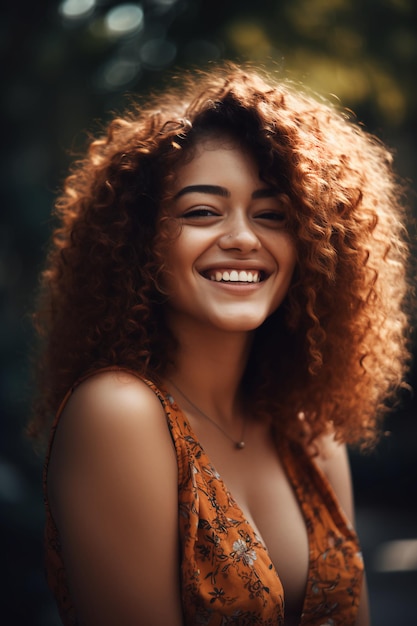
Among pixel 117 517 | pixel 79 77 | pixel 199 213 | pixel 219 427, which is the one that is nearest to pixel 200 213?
pixel 199 213

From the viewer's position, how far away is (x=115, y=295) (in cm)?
176

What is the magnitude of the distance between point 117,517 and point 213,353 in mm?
541

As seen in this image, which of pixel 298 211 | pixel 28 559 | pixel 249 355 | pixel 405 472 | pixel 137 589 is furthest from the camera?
pixel 405 472

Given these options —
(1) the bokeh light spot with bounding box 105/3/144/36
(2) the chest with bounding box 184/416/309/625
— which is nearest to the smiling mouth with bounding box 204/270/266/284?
(2) the chest with bounding box 184/416/309/625

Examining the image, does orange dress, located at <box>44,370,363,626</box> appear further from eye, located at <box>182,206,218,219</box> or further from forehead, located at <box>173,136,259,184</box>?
forehead, located at <box>173,136,259,184</box>

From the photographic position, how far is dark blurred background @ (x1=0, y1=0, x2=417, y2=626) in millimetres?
2281

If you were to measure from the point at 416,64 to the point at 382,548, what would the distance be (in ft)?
7.31

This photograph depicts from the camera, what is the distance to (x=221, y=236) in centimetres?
165

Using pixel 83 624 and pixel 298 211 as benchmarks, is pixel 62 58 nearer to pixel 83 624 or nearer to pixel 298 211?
pixel 298 211

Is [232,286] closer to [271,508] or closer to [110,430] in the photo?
[110,430]

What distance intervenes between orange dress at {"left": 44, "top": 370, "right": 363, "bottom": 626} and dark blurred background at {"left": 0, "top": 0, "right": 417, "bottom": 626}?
667 millimetres

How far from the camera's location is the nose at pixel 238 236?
164cm

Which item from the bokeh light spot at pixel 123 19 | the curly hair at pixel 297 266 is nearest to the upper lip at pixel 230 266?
the curly hair at pixel 297 266

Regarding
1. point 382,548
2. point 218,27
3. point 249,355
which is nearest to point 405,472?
point 382,548
